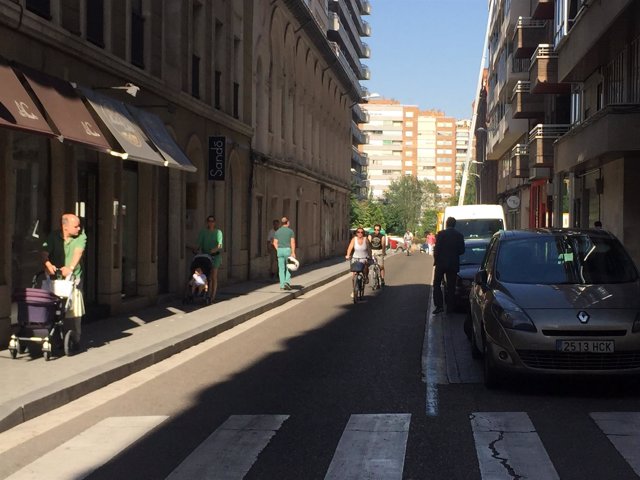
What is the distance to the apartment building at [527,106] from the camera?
3053 cm

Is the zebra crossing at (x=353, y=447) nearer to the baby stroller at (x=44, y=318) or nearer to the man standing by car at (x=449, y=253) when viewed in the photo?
the baby stroller at (x=44, y=318)

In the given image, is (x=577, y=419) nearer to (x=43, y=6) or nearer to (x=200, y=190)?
(x=43, y=6)

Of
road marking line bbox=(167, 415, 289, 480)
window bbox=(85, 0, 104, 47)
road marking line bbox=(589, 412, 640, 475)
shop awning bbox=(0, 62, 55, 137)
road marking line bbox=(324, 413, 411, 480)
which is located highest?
window bbox=(85, 0, 104, 47)

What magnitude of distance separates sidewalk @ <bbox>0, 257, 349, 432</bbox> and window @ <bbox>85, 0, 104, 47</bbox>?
466cm

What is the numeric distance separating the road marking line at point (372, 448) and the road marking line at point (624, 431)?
1489mm

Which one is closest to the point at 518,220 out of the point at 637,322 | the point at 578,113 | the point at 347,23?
the point at 578,113

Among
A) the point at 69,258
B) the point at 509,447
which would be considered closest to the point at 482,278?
the point at 509,447

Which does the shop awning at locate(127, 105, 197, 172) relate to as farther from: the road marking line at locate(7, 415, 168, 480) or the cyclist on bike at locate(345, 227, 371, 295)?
the road marking line at locate(7, 415, 168, 480)

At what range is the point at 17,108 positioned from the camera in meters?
10.3

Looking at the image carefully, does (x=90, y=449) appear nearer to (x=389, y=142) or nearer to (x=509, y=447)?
(x=509, y=447)

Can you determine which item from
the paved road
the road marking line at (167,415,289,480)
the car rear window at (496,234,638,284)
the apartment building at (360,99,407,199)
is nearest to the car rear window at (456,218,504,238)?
the paved road

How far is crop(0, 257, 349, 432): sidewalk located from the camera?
8.01 metres

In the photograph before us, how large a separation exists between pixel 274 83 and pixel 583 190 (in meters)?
11.3

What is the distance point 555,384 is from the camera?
878 cm
